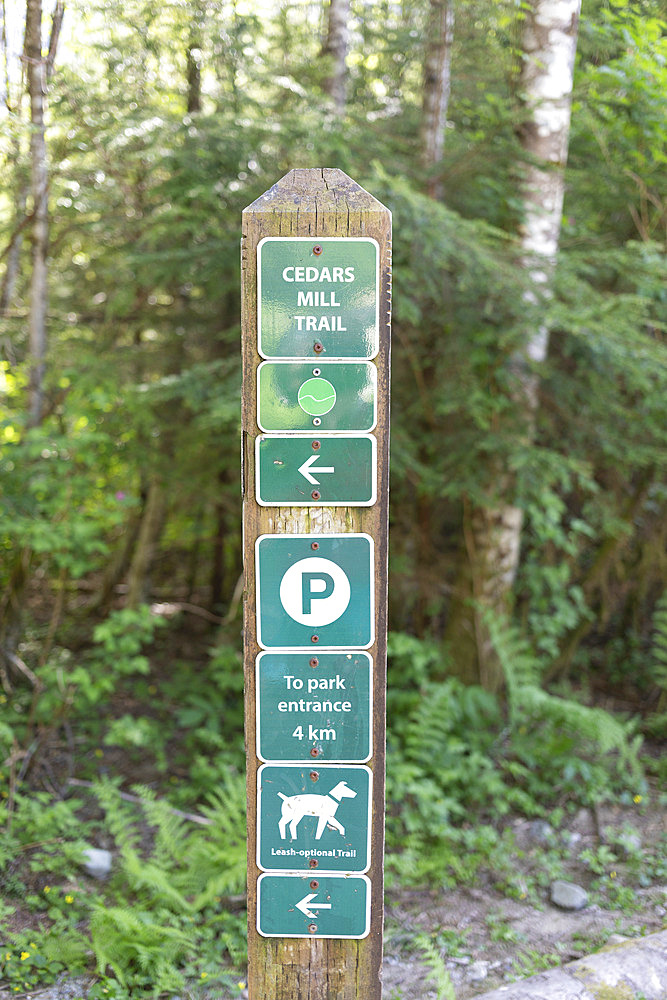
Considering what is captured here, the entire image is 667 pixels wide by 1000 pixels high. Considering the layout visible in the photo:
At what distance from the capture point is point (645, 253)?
4.19m

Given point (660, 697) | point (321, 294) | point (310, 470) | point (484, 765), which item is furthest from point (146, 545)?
point (321, 294)

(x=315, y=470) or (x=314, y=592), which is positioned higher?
(x=315, y=470)

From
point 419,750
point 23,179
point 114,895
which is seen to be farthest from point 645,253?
point 114,895

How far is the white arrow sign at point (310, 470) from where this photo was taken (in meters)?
2.05

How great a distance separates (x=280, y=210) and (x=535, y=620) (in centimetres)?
423

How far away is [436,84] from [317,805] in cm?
493

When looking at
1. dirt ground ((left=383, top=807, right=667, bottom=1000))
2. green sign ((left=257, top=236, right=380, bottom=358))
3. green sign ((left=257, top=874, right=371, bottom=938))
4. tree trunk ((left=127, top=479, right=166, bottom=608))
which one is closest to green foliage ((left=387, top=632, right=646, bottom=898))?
dirt ground ((left=383, top=807, right=667, bottom=1000))

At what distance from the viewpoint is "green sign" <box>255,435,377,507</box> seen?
6.69 feet

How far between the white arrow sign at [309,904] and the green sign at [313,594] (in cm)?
74

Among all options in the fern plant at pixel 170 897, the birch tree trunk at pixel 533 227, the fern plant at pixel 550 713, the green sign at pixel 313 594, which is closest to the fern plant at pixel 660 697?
the fern plant at pixel 550 713

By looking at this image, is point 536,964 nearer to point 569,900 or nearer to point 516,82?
point 569,900

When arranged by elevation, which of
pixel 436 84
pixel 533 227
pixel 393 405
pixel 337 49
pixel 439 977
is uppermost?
pixel 337 49

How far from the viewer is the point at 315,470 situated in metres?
2.05

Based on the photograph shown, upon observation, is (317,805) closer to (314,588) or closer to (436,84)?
(314,588)
